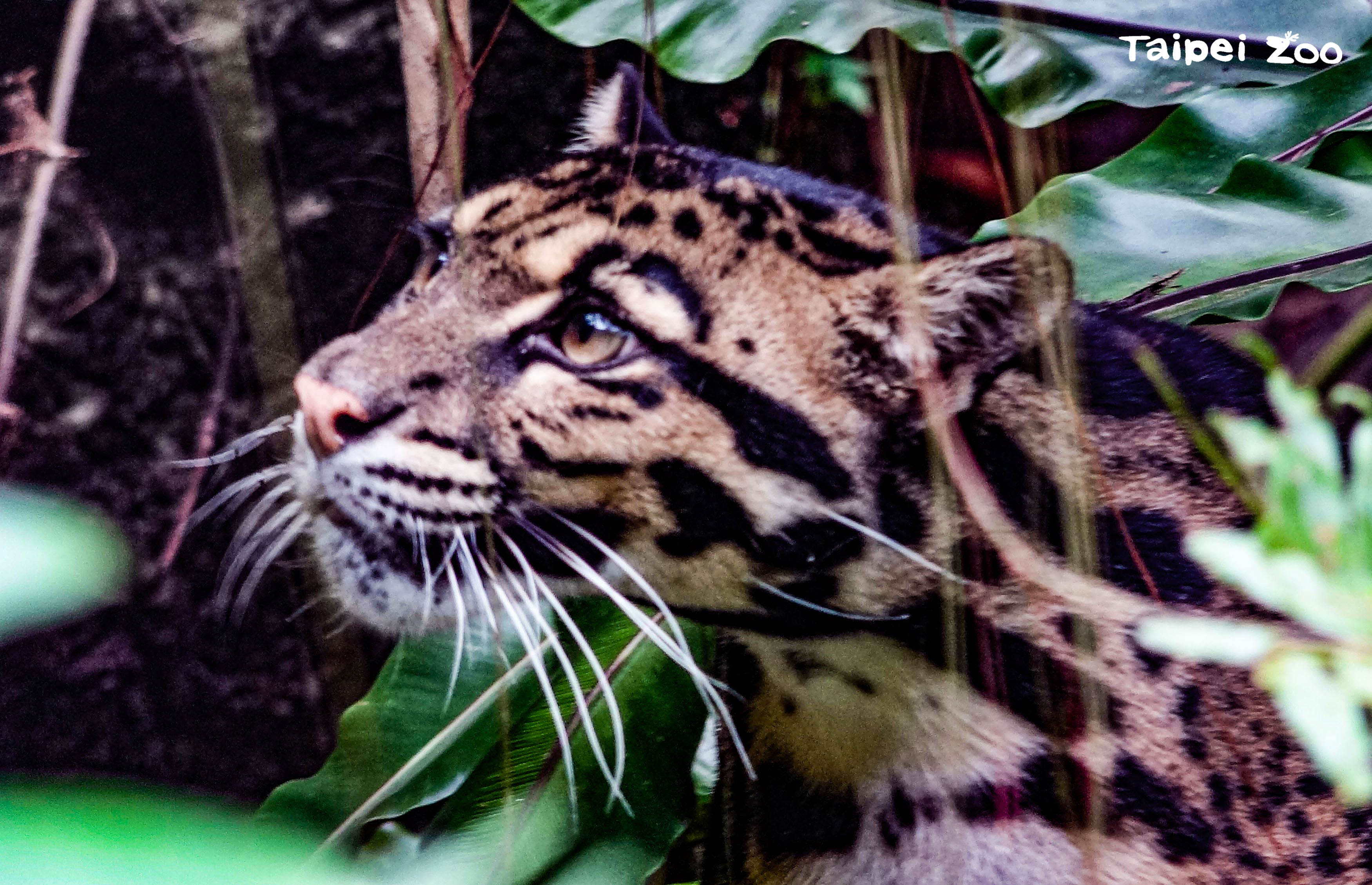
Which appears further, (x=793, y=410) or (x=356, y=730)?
(x=356, y=730)

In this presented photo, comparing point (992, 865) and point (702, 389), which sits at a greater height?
point (702, 389)

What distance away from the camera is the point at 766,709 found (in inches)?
41.5

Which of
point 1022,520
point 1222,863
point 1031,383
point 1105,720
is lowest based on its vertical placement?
point 1222,863

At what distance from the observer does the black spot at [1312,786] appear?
0.93 meters

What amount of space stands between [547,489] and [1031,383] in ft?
1.26

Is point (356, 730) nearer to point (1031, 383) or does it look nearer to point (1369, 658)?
point (1031, 383)

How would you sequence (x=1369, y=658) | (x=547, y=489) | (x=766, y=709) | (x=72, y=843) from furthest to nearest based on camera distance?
(x=766, y=709), (x=547, y=489), (x=1369, y=658), (x=72, y=843)

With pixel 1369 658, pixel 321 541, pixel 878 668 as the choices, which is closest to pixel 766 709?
pixel 878 668

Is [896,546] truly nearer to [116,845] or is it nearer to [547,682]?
[547,682]

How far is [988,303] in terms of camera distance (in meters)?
0.83

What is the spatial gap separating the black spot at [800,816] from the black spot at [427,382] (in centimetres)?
45

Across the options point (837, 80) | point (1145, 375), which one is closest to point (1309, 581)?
point (1145, 375)

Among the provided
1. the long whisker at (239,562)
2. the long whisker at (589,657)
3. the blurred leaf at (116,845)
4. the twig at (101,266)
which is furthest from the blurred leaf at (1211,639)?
the twig at (101,266)

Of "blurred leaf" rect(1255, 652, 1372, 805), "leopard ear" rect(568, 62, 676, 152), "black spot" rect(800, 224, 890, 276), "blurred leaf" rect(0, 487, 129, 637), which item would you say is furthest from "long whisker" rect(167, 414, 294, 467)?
"blurred leaf" rect(1255, 652, 1372, 805)
